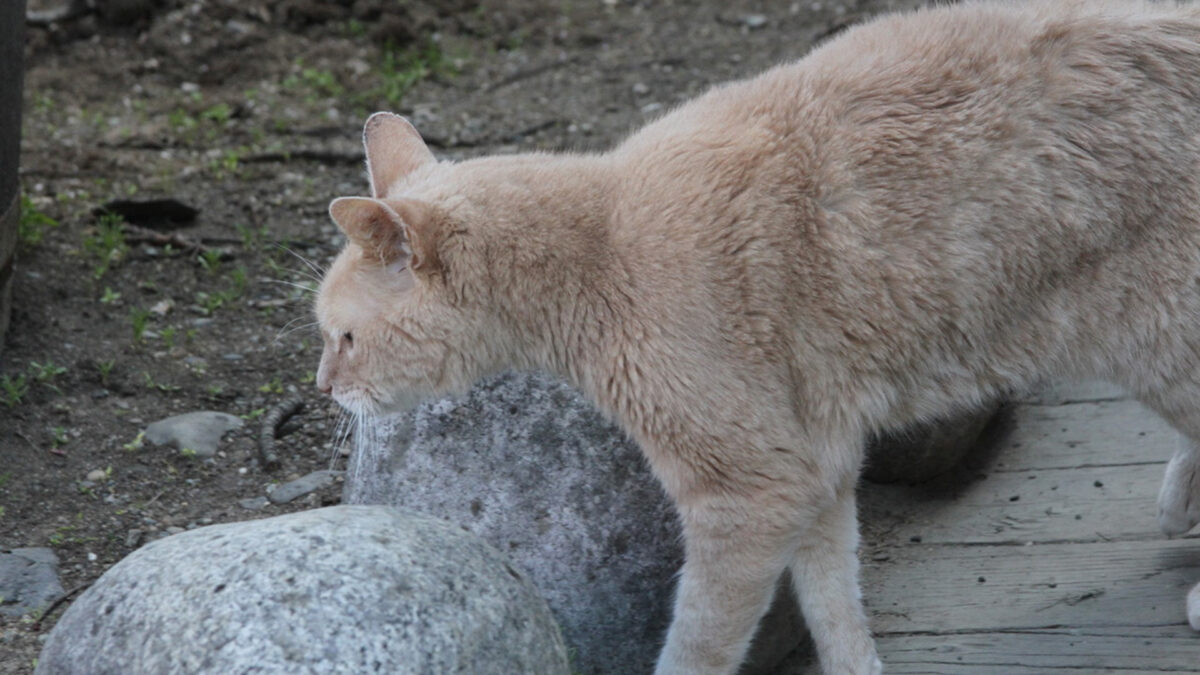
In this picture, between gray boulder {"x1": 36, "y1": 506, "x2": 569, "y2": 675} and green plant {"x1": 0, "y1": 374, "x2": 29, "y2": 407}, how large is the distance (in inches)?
79.5

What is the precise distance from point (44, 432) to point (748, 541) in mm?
2714

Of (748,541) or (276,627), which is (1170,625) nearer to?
(748,541)

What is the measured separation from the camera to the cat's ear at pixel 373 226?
329cm

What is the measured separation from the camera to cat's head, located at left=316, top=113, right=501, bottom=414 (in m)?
3.38

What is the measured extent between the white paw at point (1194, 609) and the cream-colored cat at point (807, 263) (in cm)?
66

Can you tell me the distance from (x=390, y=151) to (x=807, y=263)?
4.19ft

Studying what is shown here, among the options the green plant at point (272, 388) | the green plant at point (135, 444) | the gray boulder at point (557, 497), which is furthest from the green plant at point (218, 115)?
the gray boulder at point (557, 497)

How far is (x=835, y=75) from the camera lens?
361cm

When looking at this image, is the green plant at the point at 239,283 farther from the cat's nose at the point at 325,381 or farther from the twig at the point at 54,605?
the cat's nose at the point at 325,381

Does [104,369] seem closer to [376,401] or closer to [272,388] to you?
[272,388]

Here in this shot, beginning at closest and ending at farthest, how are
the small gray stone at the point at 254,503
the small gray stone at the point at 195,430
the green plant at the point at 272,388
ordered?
1. the small gray stone at the point at 254,503
2. the small gray stone at the point at 195,430
3. the green plant at the point at 272,388

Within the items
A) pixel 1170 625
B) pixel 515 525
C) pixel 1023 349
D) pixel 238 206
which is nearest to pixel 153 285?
pixel 238 206

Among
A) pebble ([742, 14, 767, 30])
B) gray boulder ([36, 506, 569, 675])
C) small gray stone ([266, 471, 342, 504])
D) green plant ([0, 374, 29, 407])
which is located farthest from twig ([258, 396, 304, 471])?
pebble ([742, 14, 767, 30])

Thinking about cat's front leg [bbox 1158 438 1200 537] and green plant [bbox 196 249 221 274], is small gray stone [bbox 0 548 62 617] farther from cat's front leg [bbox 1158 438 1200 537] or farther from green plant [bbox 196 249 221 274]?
cat's front leg [bbox 1158 438 1200 537]
